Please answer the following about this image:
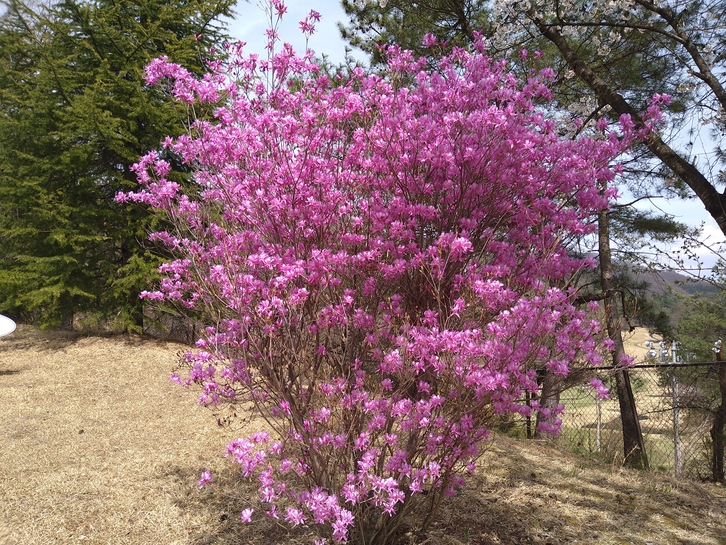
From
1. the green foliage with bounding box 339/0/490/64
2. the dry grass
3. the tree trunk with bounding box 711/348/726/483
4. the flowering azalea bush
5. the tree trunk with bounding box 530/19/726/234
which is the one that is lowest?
the dry grass

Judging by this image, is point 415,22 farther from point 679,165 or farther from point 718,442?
point 718,442

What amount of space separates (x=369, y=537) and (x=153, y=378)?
6.84 m

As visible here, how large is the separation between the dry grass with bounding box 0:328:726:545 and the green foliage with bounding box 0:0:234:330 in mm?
3260

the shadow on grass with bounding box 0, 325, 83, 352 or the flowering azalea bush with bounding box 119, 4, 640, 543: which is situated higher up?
the flowering azalea bush with bounding box 119, 4, 640, 543

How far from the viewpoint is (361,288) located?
3348 millimetres

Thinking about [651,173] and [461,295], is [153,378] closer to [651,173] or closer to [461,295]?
[461,295]

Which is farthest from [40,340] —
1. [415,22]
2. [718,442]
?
[718,442]

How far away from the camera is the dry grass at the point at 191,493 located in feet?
12.8

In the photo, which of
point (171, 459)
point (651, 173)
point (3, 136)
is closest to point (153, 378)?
point (171, 459)

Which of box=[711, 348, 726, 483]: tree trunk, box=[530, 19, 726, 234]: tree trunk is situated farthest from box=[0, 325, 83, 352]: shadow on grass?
box=[711, 348, 726, 483]: tree trunk

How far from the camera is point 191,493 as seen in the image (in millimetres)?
4574

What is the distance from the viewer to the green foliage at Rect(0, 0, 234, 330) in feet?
33.0

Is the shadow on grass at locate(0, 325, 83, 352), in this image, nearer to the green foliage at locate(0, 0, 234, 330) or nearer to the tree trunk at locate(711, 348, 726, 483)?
the green foliage at locate(0, 0, 234, 330)

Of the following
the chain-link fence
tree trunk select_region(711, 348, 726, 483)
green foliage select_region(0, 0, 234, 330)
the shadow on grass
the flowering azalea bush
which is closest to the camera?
the flowering azalea bush
